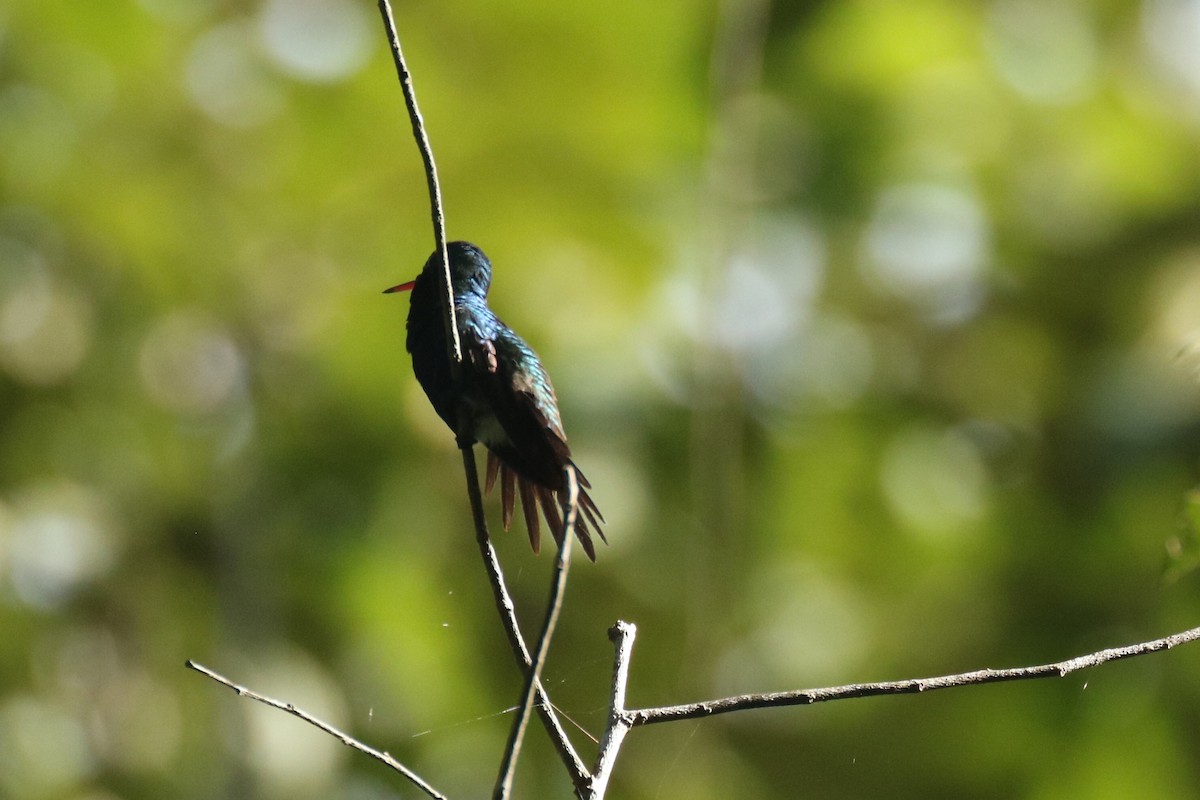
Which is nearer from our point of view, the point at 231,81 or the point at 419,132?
the point at 419,132

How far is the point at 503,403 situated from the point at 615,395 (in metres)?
4.00

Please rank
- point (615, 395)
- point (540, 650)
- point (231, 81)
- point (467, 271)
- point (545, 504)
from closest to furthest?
point (540, 650)
point (545, 504)
point (467, 271)
point (615, 395)
point (231, 81)

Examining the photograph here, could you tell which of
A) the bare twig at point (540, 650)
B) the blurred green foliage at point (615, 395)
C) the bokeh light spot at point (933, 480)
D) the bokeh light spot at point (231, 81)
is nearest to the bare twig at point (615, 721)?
the bare twig at point (540, 650)

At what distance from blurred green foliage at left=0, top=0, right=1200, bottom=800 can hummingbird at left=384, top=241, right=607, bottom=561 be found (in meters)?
2.93

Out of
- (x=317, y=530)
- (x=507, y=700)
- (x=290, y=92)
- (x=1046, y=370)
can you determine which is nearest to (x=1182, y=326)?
(x=1046, y=370)

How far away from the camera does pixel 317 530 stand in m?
5.96

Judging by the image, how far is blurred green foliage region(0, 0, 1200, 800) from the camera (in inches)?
225

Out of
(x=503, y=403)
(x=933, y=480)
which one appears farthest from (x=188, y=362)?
(x=503, y=403)

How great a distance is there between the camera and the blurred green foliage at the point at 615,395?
5.71 metres

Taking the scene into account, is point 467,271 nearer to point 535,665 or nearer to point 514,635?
point 514,635

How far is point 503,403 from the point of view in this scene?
2061 millimetres

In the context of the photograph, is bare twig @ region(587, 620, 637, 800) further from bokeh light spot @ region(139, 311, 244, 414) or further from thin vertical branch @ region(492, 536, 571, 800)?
bokeh light spot @ region(139, 311, 244, 414)

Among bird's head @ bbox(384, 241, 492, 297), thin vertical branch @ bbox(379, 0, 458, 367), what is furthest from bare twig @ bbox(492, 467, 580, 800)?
bird's head @ bbox(384, 241, 492, 297)

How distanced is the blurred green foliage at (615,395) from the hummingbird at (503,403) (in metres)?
2.93
